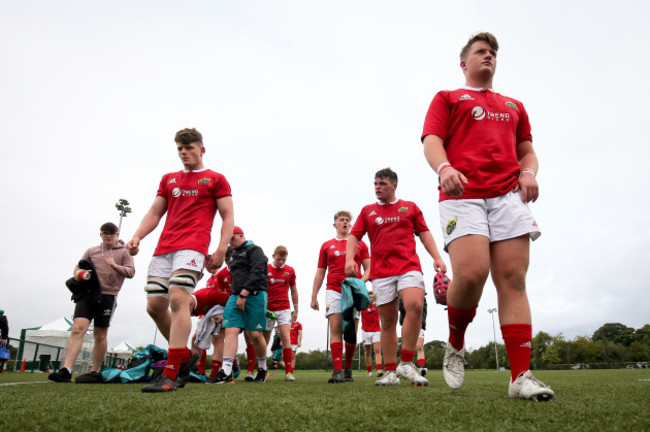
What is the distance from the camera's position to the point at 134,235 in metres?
4.27

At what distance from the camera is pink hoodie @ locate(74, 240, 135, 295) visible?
6.55 metres

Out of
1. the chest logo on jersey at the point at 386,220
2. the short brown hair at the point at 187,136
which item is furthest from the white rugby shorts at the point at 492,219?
the short brown hair at the point at 187,136

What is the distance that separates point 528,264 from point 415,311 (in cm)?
221

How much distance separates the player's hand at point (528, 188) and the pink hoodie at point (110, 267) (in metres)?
5.81

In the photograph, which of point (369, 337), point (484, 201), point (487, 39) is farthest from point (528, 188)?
point (369, 337)

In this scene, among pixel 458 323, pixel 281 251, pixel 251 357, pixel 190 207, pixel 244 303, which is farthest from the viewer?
pixel 281 251

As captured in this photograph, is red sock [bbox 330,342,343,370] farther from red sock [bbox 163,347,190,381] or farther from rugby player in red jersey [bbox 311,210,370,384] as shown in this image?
red sock [bbox 163,347,190,381]

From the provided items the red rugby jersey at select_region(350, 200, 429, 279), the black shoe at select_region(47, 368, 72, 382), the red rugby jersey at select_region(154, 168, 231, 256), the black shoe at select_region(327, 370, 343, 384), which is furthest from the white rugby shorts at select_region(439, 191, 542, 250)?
the black shoe at select_region(47, 368, 72, 382)

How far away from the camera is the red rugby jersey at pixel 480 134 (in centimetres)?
295

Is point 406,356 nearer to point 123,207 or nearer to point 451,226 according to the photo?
point 451,226

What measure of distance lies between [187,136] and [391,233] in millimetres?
2740

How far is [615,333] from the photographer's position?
88438 mm

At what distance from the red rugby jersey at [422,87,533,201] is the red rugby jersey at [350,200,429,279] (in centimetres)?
219

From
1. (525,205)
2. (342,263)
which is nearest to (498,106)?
(525,205)
